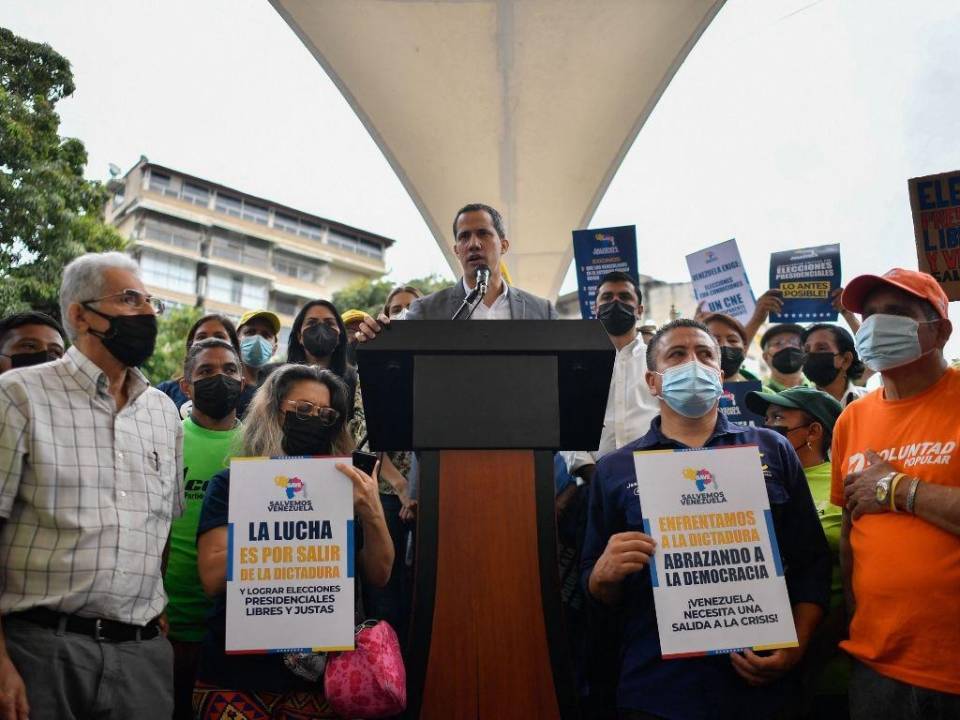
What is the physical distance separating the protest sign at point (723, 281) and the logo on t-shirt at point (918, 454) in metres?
3.96

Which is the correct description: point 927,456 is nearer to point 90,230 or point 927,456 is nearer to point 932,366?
point 932,366

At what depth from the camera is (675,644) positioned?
1.89 m

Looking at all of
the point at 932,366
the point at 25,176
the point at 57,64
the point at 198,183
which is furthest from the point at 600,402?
the point at 198,183

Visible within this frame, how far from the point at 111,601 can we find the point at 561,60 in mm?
7373

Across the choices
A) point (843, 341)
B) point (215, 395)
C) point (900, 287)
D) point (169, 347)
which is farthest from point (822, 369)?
point (169, 347)

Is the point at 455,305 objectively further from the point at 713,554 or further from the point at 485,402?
the point at 713,554

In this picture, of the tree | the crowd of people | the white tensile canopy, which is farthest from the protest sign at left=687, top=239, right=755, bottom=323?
the tree

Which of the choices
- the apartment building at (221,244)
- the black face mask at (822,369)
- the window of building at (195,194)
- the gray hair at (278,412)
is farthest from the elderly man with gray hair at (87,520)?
the window of building at (195,194)

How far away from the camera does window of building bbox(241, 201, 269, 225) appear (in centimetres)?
4790

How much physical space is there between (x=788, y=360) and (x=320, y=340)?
337 centimetres

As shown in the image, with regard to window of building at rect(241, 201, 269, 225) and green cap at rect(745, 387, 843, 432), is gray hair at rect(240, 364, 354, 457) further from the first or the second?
window of building at rect(241, 201, 269, 225)

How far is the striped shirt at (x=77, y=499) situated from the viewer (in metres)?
2.07

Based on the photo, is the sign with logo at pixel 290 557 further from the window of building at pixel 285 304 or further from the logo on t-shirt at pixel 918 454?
the window of building at pixel 285 304

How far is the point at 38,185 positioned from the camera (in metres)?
14.3
